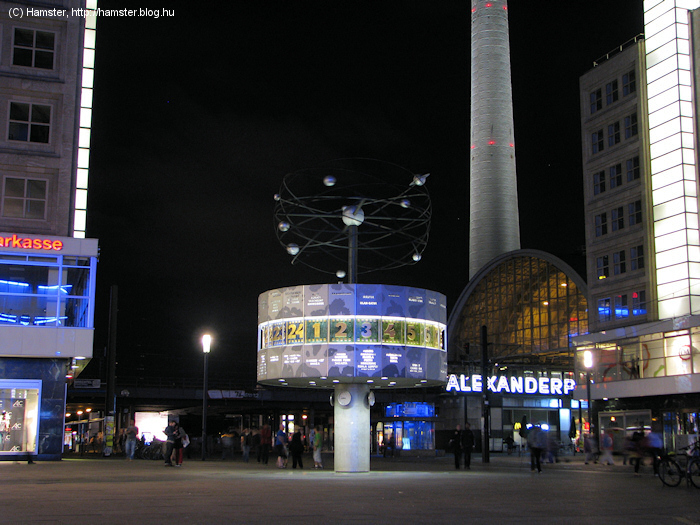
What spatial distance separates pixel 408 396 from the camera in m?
65.9

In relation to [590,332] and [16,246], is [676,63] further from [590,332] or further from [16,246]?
[16,246]

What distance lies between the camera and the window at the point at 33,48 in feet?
119

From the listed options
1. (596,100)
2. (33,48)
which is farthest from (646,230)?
(33,48)

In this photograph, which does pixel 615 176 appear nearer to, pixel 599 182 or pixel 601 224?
pixel 599 182

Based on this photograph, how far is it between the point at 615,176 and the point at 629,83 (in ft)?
19.9

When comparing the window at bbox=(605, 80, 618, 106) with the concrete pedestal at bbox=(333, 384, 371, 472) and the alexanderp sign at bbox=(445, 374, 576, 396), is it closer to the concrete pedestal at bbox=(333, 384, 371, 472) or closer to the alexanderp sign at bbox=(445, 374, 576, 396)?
the alexanderp sign at bbox=(445, 374, 576, 396)

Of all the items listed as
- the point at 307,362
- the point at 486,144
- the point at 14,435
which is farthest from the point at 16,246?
the point at 486,144

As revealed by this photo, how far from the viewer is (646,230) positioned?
50.0m

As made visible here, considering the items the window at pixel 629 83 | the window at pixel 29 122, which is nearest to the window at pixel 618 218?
the window at pixel 629 83

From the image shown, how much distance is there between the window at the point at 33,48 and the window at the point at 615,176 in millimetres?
35546

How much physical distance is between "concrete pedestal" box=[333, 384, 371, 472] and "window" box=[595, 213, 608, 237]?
103 ft

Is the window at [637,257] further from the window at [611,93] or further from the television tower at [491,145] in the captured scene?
the television tower at [491,145]

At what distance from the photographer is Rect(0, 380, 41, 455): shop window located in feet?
Result: 109

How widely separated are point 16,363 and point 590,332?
122 feet
